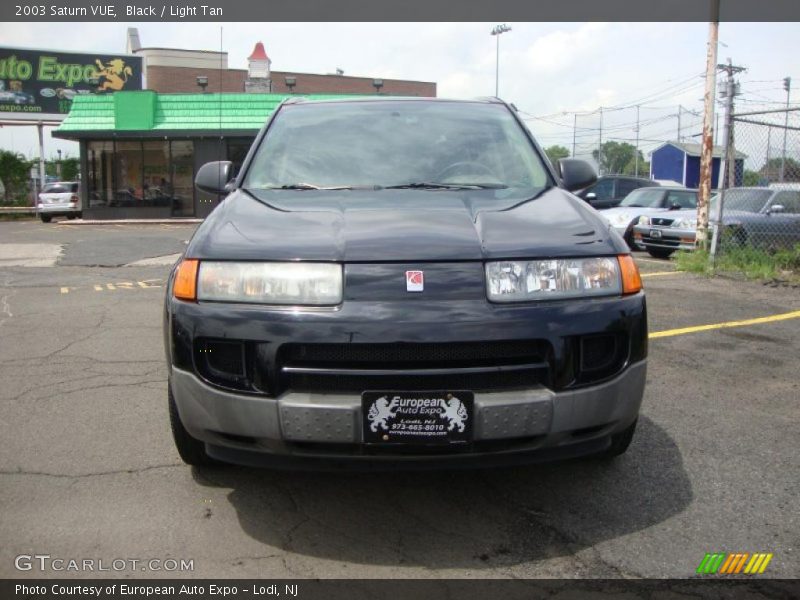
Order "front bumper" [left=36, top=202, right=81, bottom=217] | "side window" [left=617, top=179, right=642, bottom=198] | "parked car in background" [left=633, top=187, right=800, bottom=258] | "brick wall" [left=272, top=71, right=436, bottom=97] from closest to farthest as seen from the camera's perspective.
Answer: "parked car in background" [left=633, top=187, right=800, bottom=258] < "side window" [left=617, top=179, right=642, bottom=198] < "front bumper" [left=36, top=202, right=81, bottom=217] < "brick wall" [left=272, top=71, right=436, bottom=97]

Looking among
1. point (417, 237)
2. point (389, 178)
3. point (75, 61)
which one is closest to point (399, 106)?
point (389, 178)

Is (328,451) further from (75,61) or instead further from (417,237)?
(75,61)

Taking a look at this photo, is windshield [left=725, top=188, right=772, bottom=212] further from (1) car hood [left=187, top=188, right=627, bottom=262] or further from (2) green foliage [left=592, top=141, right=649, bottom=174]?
(2) green foliage [left=592, top=141, right=649, bottom=174]

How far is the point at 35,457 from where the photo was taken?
351cm

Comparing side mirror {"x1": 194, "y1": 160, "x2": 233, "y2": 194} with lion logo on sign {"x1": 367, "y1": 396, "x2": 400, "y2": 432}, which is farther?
side mirror {"x1": 194, "y1": 160, "x2": 233, "y2": 194}

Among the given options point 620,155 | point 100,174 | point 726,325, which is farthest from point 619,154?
point 726,325

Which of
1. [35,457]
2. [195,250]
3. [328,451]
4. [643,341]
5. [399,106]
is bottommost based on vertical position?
[35,457]

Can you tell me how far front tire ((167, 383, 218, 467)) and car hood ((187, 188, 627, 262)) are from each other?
2.54 ft

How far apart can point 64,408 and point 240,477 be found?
5.20 feet

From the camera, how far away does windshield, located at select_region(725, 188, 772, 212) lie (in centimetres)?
1219

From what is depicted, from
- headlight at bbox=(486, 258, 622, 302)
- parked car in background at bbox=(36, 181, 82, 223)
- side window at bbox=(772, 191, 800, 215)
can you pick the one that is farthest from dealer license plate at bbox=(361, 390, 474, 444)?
parked car in background at bbox=(36, 181, 82, 223)

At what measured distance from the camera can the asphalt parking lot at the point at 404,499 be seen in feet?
8.57

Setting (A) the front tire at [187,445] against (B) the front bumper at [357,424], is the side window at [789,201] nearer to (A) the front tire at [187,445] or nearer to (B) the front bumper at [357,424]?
(B) the front bumper at [357,424]

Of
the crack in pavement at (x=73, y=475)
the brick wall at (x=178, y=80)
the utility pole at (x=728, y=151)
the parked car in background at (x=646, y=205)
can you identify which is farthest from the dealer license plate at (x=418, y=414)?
the brick wall at (x=178, y=80)
